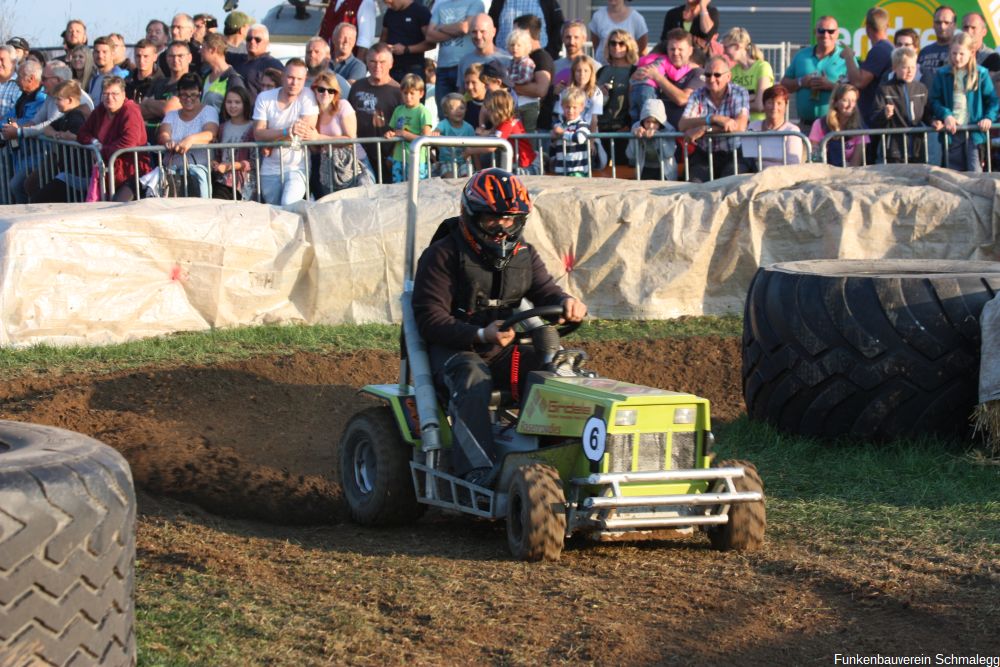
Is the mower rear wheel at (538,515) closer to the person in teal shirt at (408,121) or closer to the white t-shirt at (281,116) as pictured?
the person in teal shirt at (408,121)

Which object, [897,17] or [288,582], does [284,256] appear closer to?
[288,582]

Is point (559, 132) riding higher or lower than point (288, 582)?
higher

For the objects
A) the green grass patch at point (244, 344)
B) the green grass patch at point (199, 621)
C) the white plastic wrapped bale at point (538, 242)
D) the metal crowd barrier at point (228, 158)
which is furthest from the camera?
the metal crowd barrier at point (228, 158)

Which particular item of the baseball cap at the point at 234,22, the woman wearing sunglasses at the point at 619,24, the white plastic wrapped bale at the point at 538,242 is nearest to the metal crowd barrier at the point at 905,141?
the white plastic wrapped bale at the point at 538,242

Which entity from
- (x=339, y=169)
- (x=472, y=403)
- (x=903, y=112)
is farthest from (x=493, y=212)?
(x=903, y=112)

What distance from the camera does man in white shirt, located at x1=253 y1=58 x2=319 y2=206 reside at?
1262 cm

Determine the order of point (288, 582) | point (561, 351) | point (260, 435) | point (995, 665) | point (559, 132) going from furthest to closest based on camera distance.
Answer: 1. point (559, 132)
2. point (260, 435)
3. point (561, 351)
4. point (288, 582)
5. point (995, 665)

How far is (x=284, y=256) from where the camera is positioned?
1130cm

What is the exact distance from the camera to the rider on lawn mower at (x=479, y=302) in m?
6.42

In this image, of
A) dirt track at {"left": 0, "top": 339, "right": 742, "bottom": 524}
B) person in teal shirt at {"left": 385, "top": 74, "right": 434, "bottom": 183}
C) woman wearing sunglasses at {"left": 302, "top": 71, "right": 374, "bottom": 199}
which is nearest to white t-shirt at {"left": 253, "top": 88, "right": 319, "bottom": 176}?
woman wearing sunglasses at {"left": 302, "top": 71, "right": 374, "bottom": 199}

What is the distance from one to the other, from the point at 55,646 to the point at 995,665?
2.88 m

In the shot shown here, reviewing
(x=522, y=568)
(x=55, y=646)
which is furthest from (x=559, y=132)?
(x=55, y=646)

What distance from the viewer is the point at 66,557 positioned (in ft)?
12.1

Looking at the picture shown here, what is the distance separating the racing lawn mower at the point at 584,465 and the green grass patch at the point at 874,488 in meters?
0.60
